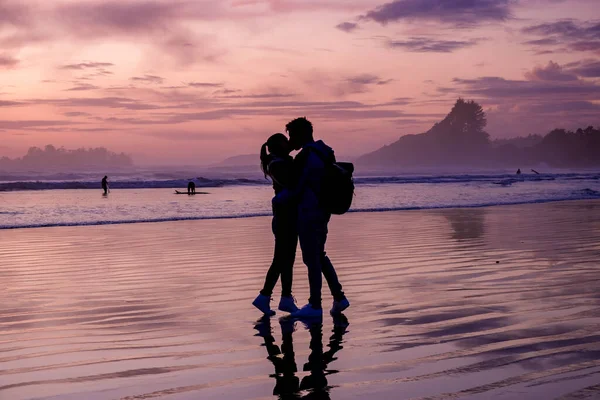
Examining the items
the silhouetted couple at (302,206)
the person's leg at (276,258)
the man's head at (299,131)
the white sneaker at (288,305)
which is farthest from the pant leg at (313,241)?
the man's head at (299,131)

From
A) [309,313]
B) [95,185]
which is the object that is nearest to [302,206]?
[309,313]

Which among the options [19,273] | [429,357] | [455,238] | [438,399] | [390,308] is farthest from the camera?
[455,238]

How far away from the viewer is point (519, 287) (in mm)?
9227

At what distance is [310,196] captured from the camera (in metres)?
7.45

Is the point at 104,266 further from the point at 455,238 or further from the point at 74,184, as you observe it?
the point at 74,184

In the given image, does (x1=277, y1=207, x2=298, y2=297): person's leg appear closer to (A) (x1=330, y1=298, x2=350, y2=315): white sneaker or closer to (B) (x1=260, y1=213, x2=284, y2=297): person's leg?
(B) (x1=260, y1=213, x2=284, y2=297): person's leg

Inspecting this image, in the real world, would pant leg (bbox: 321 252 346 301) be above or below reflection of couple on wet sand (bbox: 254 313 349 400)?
above

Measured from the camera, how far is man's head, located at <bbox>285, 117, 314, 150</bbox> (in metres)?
7.49

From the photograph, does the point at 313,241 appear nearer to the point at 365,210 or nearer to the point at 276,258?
the point at 276,258

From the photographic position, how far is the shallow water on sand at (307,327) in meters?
5.05

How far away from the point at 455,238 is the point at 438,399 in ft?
38.8

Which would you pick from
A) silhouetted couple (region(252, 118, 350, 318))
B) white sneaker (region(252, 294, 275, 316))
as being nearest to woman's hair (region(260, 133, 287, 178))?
silhouetted couple (region(252, 118, 350, 318))

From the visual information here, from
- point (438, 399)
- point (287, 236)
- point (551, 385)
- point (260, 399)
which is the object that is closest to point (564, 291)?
point (287, 236)

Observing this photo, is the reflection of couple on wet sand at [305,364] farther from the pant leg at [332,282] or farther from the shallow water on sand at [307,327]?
the pant leg at [332,282]
